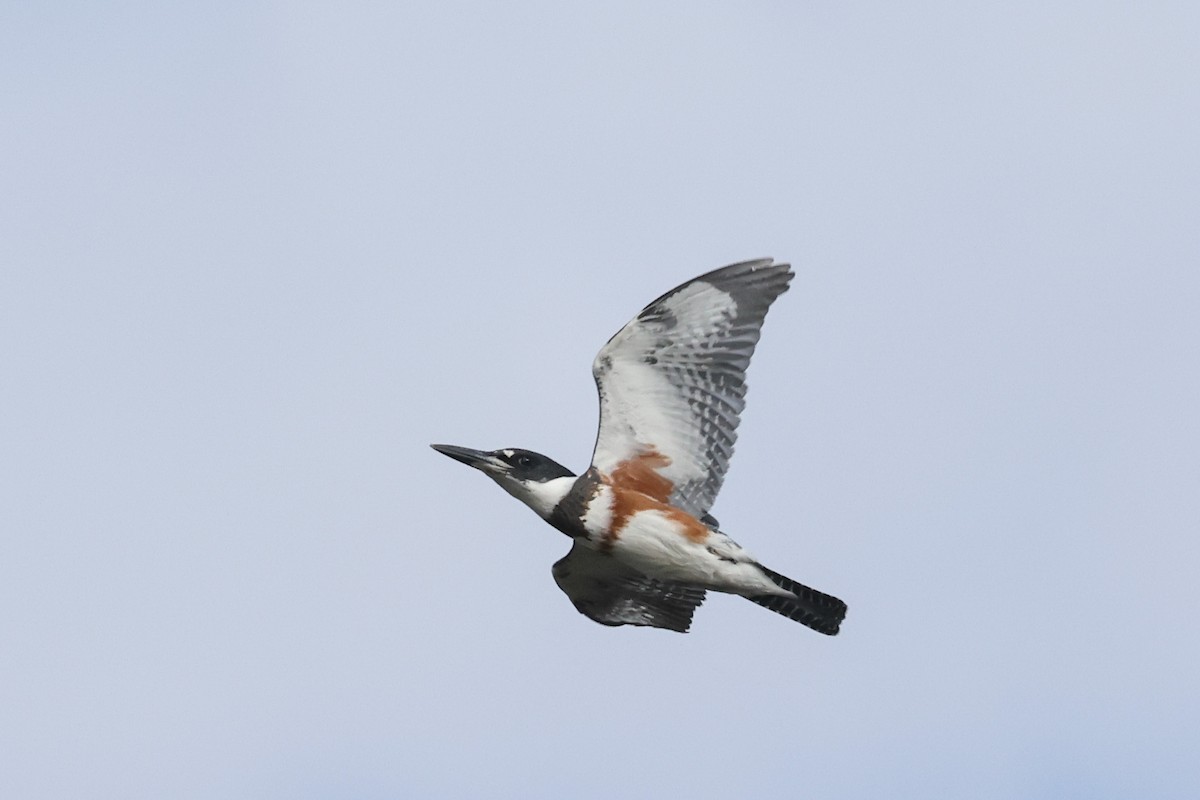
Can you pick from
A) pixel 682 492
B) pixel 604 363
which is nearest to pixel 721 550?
pixel 682 492

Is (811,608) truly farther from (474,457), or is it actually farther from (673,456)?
(474,457)

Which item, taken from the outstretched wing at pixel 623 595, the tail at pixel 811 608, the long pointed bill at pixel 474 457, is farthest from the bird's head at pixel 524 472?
the tail at pixel 811 608

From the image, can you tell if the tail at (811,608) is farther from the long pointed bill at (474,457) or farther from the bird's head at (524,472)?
the long pointed bill at (474,457)

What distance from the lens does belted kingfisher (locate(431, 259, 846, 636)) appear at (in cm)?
1480

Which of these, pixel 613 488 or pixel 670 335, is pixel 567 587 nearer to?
pixel 613 488

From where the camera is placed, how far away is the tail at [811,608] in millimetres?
15305

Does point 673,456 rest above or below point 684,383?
below

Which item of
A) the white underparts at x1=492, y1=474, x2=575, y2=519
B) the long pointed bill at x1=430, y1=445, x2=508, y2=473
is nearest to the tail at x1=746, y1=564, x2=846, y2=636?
the white underparts at x1=492, y1=474, x2=575, y2=519

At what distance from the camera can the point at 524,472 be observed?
15266mm

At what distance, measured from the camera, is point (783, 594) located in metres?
15.3

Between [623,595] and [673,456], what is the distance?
1.49 m

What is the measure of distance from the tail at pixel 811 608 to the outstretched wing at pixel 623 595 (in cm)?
83

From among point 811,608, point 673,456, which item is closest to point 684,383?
point 673,456

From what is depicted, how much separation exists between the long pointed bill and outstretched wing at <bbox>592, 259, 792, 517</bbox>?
0.78 metres
